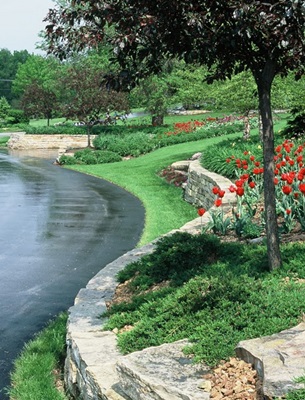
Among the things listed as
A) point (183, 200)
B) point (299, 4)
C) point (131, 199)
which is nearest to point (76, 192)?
point (131, 199)

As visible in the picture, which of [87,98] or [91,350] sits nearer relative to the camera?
[91,350]

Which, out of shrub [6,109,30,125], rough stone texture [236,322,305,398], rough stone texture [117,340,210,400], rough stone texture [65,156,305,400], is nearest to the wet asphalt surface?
rough stone texture [65,156,305,400]

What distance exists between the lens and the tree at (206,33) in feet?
15.6

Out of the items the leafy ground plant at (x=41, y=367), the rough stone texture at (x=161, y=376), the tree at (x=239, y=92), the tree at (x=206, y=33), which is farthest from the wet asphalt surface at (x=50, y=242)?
the tree at (x=239, y=92)

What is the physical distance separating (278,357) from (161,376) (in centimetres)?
77

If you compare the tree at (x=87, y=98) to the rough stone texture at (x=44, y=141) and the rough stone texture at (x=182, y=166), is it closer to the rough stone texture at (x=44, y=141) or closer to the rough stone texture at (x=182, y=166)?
the rough stone texture at (x=44, y=141)

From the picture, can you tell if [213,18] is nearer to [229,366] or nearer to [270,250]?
[270,250]

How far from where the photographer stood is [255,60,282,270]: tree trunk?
5691 mm

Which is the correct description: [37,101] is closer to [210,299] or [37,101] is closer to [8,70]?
[210,299]

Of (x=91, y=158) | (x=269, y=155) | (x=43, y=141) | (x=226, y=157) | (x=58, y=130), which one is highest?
(x=269, y=155)

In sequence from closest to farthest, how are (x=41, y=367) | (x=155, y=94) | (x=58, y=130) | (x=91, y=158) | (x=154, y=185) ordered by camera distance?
(x=41, y=367) < (x=154, y=185) < (x=91, y=158) < (x=155, y=94) < (x=58, y=130)

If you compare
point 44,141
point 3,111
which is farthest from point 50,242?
point 3,111

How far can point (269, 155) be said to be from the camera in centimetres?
575

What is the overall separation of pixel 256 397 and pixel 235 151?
42.2 ft
